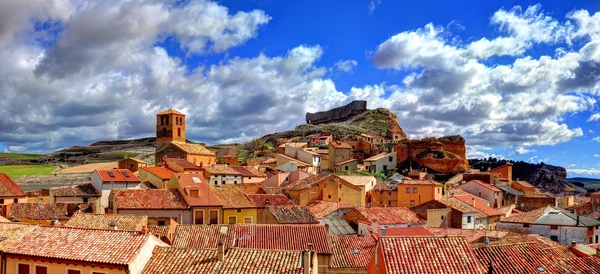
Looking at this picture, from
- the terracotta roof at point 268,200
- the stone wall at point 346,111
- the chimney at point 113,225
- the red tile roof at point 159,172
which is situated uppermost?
the stone wall at point 346,111

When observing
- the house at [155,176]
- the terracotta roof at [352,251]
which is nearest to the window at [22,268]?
the terracotta roof at [352,251]

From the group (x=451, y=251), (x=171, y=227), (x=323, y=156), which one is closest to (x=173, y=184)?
(x=171, y=227)

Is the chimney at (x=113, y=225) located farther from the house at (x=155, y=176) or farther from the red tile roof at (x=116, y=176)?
the house at (x=155, y=176)

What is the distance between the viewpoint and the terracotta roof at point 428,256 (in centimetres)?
1820

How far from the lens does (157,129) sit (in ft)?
319

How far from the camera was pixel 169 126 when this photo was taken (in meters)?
96.1

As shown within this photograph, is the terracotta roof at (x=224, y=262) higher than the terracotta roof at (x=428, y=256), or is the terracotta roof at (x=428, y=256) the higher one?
the terracotta roof at (x=428, y=256)

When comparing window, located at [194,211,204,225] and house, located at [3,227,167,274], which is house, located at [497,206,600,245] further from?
house, located at [3,227,167,274]

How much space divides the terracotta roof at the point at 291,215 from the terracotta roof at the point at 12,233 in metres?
18.6

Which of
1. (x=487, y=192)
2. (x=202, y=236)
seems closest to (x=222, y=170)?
(x=487, y=192)

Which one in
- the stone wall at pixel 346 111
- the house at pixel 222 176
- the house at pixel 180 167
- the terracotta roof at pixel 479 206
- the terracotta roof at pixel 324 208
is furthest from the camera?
the stone wall at pixel 346 111

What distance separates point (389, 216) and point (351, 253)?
1407 centimetres

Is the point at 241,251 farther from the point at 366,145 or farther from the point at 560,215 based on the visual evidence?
the point at 366,145

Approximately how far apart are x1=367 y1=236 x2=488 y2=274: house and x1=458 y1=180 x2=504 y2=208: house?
5183 cm
